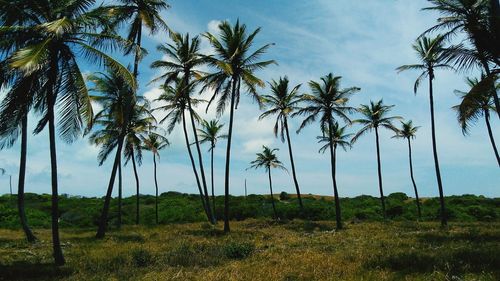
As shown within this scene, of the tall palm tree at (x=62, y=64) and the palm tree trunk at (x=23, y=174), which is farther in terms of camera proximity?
the palm tree trunk at (x=23, y=174)

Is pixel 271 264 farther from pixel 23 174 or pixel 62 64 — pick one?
pixel 23 174

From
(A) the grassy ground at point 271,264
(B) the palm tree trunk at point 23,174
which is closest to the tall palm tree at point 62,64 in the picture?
(A) the grassy ground at point 271,264

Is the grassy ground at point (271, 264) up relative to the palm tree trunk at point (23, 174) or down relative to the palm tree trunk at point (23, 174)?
down

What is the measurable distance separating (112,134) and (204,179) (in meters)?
8.24

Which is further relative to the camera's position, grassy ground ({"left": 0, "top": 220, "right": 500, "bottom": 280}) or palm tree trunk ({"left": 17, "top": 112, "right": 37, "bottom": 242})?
palm tree trunk ({"left": 17, "top": 112, "right": 37, "bottom": 242})

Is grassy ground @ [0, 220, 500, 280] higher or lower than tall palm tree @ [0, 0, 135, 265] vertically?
lower

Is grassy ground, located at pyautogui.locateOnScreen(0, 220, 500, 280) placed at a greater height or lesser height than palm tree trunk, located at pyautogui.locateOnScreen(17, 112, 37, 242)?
lesser

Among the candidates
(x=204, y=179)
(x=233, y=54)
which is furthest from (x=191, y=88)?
(x=204, y=179)

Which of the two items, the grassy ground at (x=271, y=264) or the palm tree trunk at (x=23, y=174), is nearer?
the grassy ground at (x=271, y=264)

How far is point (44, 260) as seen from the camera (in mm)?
15328

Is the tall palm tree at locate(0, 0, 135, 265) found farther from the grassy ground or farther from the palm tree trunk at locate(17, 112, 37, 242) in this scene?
the palm tree trunk at locate(17, 112, 37, 242)

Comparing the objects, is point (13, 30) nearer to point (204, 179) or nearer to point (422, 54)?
point (204, 179)

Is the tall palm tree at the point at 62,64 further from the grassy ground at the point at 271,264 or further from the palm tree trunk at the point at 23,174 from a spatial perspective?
the palm tree trunk at the point at 23,174

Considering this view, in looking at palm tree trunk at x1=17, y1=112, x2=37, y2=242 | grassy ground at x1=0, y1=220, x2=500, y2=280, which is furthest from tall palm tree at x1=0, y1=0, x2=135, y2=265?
palm tree trunk at x1=17, y1=112, x2=37, y2=242
